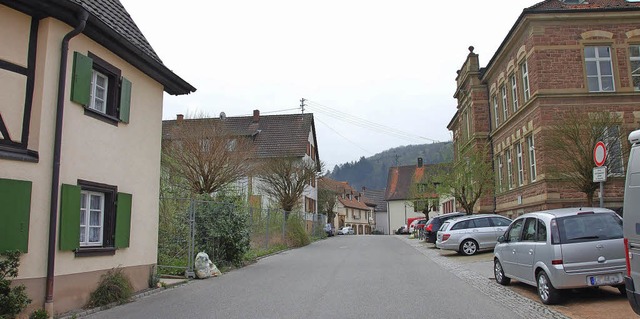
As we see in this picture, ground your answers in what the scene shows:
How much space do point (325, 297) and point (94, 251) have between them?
4610mm

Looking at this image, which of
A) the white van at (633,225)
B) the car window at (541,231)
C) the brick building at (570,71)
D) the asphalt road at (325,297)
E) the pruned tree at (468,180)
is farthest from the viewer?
the pruned tree at (468,180)

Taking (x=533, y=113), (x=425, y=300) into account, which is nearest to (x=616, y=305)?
(x=425, y=300)

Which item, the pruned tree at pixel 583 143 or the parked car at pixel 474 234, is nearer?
the pruned tree at pixel 583 143

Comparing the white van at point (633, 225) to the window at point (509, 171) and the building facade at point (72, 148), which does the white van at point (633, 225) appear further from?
the window at point (509, 171)

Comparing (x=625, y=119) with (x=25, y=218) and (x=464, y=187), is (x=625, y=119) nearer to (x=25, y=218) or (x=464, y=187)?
(x=464, y=187)

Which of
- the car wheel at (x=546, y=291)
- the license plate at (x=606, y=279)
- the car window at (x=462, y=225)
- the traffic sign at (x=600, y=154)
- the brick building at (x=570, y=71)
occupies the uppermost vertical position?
the brick building at (x=570, y=71)

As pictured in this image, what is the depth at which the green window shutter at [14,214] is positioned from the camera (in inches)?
303

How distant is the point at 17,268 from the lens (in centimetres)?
780

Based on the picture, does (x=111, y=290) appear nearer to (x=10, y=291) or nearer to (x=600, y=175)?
(x=10, y=291)

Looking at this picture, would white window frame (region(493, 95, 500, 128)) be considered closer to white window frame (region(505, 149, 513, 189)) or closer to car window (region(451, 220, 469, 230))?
white window frame (region(505, 149, 513, 189))

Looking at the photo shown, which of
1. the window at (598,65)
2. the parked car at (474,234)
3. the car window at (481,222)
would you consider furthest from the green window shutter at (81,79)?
the window at (598,65)

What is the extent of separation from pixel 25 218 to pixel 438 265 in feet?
43.9

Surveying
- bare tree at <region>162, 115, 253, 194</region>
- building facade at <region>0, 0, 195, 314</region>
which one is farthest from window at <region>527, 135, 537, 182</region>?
building facade at <region>0, 0, 195, 314</region>

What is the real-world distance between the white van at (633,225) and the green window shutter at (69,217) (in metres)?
8.55
